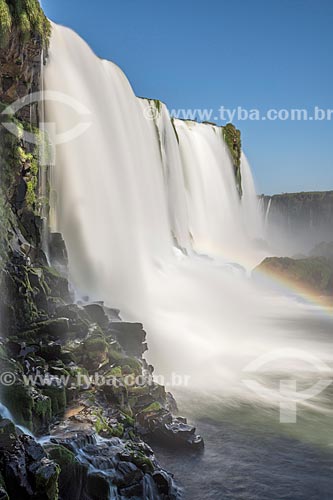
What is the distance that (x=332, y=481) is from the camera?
25.7 ft

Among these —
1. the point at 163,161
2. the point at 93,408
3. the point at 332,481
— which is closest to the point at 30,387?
the point at 93,408

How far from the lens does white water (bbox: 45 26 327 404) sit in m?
16.4

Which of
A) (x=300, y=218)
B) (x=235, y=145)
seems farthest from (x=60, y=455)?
(x=300, y=218)

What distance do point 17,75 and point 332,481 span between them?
13.9 meters

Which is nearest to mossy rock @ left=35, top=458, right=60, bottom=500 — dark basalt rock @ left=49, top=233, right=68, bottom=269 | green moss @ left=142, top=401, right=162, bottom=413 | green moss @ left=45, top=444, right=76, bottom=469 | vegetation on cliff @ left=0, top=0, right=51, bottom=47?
green moss @ left=45, top=444, right=76, bottom=469

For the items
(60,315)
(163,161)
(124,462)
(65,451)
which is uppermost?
(163,161)

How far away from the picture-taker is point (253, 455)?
8656 mm

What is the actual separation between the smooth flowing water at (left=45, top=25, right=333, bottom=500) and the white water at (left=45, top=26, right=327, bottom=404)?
0.19 feet

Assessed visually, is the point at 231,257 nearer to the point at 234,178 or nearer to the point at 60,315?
the point at 234,178

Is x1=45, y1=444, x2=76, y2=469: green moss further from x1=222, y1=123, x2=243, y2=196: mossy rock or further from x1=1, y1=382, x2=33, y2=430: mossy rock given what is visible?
x1=222, y1=123, x2=243, y2=196: mossy rock

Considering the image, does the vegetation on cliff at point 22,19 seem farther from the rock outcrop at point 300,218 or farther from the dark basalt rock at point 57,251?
the rock outcrop at point 300,218

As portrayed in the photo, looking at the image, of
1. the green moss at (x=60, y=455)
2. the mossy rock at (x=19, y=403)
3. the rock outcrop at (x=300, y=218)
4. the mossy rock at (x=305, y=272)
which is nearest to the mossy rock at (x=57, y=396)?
the mossy rock at (x=19, y=403)

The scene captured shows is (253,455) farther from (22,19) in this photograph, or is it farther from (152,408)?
(22,19)

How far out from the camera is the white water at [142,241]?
16.4m
